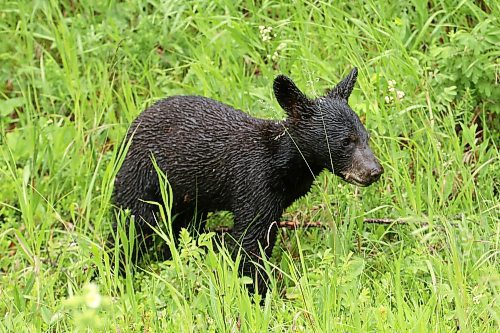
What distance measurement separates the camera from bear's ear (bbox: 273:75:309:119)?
530cm

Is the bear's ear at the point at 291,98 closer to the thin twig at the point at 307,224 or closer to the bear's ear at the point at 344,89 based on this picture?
the bear's ear at the point at 344,89

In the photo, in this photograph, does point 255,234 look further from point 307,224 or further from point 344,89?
point 344,89

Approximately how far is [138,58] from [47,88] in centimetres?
66

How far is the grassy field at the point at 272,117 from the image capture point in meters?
4.61

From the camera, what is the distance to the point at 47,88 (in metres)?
7.11

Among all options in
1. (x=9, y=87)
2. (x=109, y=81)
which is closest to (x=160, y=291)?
(x=109, y=81)

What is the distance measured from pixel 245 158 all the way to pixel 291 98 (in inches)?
16.3

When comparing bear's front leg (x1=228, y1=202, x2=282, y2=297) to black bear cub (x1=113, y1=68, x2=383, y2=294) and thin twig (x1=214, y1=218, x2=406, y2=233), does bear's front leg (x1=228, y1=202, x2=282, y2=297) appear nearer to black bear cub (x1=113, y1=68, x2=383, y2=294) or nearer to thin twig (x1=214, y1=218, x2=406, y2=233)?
black bear cub (x1=113, y1=68, x2=383, y2=294)

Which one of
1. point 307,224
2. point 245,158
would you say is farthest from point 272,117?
point 307,224

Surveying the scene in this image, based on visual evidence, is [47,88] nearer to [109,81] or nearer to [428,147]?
[109,81]

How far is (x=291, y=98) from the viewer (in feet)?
17.6

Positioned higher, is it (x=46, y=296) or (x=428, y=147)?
(x=428, y=147)

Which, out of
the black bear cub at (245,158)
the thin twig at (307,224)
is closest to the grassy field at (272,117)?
the thin twig at (307,224)

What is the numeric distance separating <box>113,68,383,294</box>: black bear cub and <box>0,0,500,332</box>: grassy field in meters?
0.18
